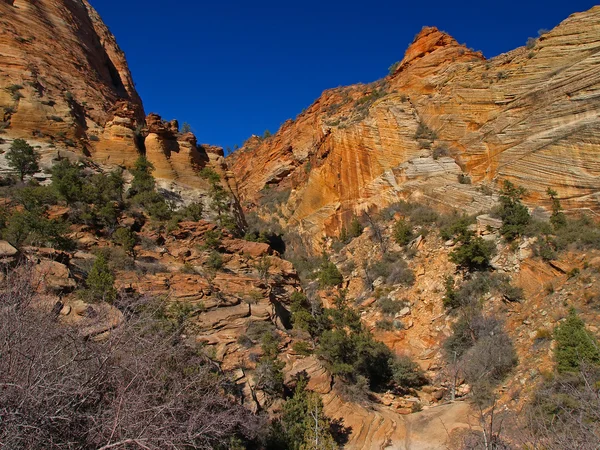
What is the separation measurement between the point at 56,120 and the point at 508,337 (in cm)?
3037

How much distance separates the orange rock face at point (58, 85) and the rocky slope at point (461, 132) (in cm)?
1814

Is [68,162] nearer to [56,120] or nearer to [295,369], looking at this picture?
[56,120]

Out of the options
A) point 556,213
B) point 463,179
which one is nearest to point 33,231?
point 556,213

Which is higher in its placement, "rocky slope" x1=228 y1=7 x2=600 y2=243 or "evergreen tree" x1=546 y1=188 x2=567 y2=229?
"rocky slope" x1=228 y1=7 x2=600 y2=243

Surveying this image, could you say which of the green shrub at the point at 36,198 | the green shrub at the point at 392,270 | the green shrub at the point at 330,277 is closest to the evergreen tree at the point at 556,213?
the green shrub at the point at 392,270

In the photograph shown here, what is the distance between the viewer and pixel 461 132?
96.5 ft

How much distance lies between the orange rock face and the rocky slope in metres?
18.1

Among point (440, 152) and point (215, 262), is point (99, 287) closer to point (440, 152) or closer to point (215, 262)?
point (215, 262)

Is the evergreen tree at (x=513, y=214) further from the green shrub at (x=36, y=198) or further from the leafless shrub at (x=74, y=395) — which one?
the green shrub at (x=36, y=198)

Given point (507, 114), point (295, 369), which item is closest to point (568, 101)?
point (507, 114)

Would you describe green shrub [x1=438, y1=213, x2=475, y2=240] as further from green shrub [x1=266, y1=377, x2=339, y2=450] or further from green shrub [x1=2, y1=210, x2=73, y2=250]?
green shrub [x1=2, y1=210, x2=73, y2=250]

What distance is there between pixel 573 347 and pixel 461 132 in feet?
69.5

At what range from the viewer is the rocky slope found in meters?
22.5

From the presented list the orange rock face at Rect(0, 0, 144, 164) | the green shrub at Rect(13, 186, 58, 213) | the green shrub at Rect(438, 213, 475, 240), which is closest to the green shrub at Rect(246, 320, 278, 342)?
the green shrub at Rect(13, 186, 58, 213)
